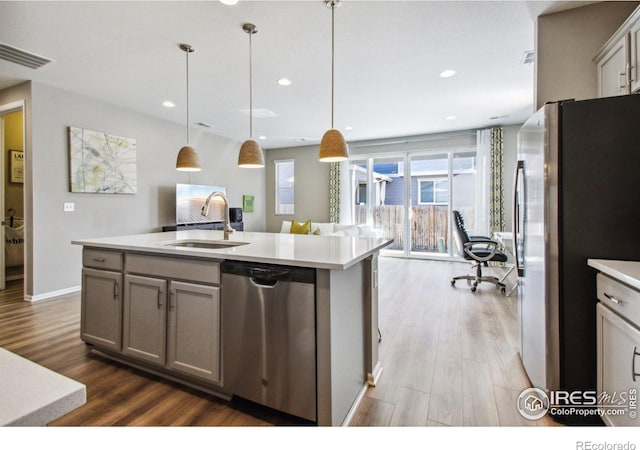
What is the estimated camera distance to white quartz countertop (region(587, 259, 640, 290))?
47.4 inches

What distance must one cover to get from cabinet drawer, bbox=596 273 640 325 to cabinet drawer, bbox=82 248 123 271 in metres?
2.79

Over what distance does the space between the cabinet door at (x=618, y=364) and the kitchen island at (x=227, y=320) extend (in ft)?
3.70

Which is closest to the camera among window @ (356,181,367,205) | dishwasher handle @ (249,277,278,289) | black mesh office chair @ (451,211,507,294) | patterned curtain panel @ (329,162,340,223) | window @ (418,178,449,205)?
dishwasher handle @ (249,277,278,289)

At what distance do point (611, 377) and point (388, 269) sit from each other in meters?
4.15

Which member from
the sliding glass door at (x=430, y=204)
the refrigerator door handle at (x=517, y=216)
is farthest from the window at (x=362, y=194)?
the refrigerator door handle at (x=517, y=216)

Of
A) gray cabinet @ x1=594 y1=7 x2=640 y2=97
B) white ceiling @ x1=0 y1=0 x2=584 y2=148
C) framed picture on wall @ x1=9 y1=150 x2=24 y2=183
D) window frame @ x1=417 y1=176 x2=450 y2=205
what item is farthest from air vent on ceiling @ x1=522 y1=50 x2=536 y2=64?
framed picture on wall @ x1=9 y1=150 x2=24 y2=183

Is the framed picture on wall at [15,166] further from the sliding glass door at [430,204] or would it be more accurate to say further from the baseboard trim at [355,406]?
the sliding glass door at [430,204]

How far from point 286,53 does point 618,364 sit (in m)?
3.24

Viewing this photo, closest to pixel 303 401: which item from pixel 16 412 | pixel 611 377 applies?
pixel 16 412

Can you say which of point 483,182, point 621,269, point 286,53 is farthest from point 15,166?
point 483,182

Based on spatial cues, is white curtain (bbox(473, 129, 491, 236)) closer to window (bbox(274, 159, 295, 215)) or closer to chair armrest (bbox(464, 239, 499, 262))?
chair armrest (bbox(464, 239, 499, 262))

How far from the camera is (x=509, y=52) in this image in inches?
117

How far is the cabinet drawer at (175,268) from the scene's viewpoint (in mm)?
1756

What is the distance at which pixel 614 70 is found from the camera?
197 centimetres
